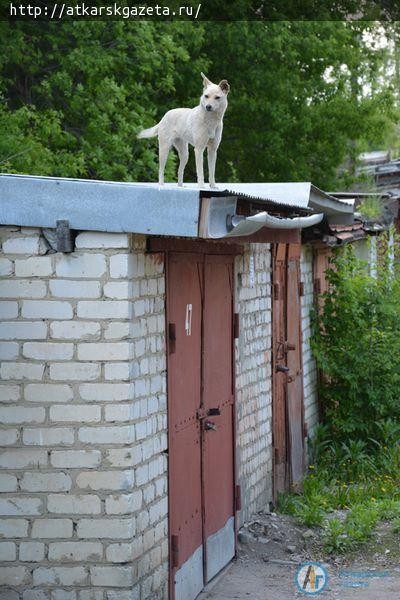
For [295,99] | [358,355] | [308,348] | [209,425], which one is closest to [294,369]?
[308,348]

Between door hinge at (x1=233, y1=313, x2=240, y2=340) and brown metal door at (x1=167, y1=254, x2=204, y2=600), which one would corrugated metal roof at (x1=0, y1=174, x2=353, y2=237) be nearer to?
brown metal door at (x1=167, y1=254, x2=204, y2=600)

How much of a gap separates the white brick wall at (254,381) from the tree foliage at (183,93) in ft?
12.6

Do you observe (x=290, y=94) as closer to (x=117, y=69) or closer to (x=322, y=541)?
(x=117, y=69)

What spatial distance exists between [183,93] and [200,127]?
14513 mm

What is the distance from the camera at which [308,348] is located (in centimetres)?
1286

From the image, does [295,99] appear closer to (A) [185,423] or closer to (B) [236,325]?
(B) [236,325]

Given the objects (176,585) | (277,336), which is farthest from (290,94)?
(176,585)

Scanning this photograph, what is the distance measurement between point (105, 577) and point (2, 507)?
706 millimetres

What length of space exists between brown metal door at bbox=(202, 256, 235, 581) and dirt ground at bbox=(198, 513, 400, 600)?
0.18 meters

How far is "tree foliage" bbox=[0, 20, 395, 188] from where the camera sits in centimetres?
1722

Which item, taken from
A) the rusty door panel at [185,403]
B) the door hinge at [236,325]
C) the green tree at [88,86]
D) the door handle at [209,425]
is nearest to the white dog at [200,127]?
the rusty door panel at [185,403]

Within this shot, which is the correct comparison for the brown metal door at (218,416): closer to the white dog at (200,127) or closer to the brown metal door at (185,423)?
the brown metal door at (185,423)

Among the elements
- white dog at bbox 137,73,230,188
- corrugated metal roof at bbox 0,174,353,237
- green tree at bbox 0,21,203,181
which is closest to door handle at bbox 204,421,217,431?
white dog at bbox 137,73,230,188

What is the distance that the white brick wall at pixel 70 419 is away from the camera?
652cm
